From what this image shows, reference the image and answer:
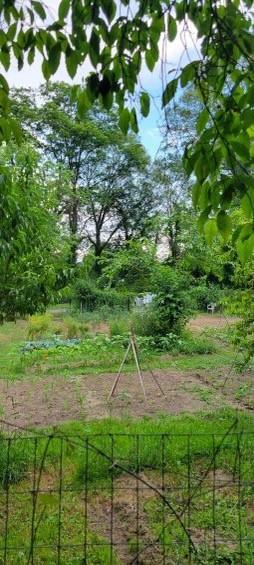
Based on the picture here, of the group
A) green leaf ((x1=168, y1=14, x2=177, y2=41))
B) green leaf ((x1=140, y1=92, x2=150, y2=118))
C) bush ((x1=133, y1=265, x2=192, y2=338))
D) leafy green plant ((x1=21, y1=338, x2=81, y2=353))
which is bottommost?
leafy green plant ((x1=21, y1=338, x2=81, y2=353))

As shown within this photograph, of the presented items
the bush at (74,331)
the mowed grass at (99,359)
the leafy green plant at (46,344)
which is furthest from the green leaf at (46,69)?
the bush at (74,331)

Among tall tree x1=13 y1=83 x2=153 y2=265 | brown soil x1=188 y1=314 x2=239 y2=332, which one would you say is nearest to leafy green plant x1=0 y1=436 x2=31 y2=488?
brown soil x1=188 y1=314 x2=239 y2=332

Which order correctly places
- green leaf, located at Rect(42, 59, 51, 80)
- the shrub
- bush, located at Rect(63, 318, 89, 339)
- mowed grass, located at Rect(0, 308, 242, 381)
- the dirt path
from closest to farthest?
1. green leaf, located at Rect(42, 59, 51, 80)
2. the dirt path
3. mowed grass, located at Rect(0, 308, 242, 381)
4. the shrub
5. bush, located at Rect(63, 318, 89, 339)

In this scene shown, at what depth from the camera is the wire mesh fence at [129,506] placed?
3.05m

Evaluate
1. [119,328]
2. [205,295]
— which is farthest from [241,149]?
[205,295]

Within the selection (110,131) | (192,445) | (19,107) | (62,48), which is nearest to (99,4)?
(62,48)

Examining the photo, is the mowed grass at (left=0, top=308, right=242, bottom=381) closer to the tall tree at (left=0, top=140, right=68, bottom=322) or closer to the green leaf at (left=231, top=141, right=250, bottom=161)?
the tall tree at (left=0, top=140, right=68, bottom=322)

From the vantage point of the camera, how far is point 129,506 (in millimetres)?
3834

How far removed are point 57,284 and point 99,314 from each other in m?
14.5

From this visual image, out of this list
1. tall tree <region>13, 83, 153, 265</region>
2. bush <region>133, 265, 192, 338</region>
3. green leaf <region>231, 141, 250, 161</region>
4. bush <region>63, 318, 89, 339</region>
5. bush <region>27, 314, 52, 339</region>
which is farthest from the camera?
tall tree <region>13, 83, 153, 265</region>

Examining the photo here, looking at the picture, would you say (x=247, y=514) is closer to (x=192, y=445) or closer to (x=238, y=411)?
(x=192, y=445)

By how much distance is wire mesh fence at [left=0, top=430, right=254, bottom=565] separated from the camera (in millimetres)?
3055

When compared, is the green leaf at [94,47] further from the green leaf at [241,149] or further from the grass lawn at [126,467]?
the grass lawn at [126,467]

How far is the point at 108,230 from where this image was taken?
37.9 m
